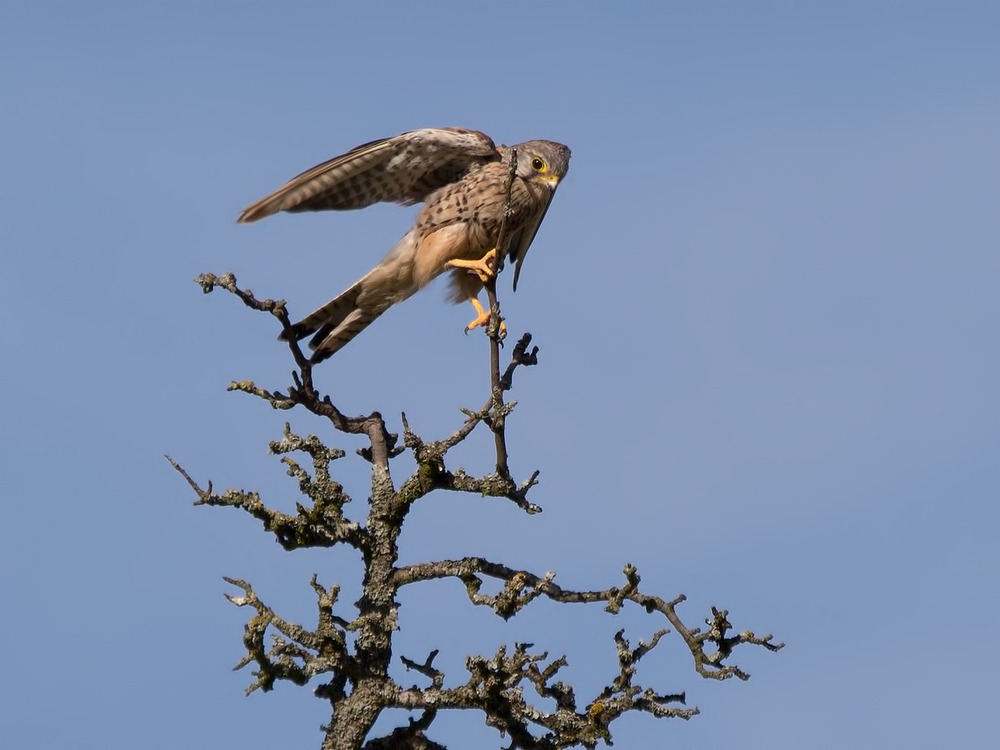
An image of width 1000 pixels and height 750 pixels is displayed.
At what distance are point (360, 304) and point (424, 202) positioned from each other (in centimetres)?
62

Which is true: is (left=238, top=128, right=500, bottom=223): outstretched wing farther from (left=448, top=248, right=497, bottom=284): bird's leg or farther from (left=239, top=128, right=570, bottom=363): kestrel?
(left=448, top=248, right=497, bottom=284): bird's leg

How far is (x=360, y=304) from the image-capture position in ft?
17.4

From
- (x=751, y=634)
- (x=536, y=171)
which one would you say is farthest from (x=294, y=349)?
(x=536, y=171)

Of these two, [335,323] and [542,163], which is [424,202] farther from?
[335,323]

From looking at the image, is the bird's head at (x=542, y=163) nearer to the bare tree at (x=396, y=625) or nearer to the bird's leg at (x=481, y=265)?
the bird's leg at (x=481, y=265)

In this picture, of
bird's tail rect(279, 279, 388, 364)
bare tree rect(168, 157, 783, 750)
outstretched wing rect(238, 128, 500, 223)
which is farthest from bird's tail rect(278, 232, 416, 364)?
bare tree rect(168, 157, 783, 750)

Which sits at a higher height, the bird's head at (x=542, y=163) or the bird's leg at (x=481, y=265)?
the bird's head at (x=542, y=163)

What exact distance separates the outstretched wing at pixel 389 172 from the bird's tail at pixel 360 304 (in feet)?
0.81

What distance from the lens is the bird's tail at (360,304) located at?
5137 mm

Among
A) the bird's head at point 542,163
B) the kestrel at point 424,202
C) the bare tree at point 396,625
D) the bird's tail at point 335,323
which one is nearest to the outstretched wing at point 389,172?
the kestrel at point 424,202

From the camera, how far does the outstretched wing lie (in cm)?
507

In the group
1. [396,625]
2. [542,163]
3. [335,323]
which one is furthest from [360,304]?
[396,625]

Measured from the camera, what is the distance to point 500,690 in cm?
298

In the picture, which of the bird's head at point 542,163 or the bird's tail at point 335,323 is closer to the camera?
the bird's tail at point 335,323
